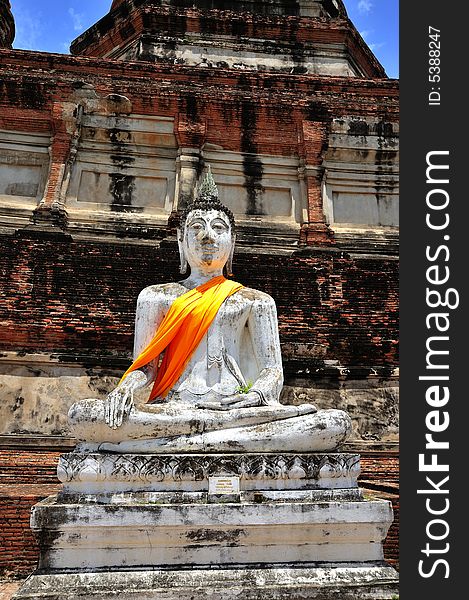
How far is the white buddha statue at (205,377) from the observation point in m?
3.85

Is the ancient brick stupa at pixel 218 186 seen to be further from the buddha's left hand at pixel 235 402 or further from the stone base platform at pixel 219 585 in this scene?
the stone base platform at pixel 219 585

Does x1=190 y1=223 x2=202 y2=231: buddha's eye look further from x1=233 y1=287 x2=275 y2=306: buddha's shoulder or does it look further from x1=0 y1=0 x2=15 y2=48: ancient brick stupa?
x1=0 y1=0 x2=15 y2=48: ancient brick stupa

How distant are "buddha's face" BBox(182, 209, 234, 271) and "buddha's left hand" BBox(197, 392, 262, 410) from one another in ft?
4.53

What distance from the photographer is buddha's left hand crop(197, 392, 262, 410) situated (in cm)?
416

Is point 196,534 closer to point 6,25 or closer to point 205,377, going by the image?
point 205,377

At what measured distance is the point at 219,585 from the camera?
3254mm

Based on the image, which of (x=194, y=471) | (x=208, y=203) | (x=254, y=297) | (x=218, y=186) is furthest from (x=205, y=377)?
(x=218, y=186)

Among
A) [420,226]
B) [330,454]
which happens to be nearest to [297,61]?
[420,226]

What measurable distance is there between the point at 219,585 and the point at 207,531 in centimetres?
31

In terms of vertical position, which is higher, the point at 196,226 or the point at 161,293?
the point at 196,226

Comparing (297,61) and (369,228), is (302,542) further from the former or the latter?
(297,61)

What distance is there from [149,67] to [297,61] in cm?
490

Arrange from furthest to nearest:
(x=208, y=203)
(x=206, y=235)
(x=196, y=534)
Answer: (x=208, y=203), (x=206, y=235), (x=196, y=534)

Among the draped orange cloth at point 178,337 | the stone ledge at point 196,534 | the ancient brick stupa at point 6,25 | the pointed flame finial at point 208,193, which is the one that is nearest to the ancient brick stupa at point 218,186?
the pointed flame finial at point 208,193
